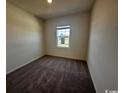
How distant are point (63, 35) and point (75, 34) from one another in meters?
0.86

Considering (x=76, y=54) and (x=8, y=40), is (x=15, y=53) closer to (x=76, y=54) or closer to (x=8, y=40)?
(x=8, y=40)

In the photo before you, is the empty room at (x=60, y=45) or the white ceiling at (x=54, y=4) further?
the white ceiling at (x=54, y=4)

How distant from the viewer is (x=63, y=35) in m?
5.21

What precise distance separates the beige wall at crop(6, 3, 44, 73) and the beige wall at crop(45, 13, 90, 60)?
1012 mm

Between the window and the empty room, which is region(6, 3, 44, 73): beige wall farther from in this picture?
the window

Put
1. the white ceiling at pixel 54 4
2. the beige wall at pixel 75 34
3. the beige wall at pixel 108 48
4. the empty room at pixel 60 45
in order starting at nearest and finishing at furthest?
the beige wall at pixel 108 48, the empty room at pixel 60 45, the white ceiling at pixel 54 4, the beige wall at pixel 75 34

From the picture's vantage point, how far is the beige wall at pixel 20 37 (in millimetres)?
2998

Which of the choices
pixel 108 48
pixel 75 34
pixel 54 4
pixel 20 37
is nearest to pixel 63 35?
pixel 75 34

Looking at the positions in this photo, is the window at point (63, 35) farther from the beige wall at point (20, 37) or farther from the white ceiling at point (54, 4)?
the white ceiling at point (54, 4)

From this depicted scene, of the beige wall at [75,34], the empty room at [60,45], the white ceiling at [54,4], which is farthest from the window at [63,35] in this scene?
the white ceiling at [54,4]

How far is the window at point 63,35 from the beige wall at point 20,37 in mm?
1283

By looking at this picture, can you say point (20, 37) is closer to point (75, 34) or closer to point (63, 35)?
point (63, 35)
